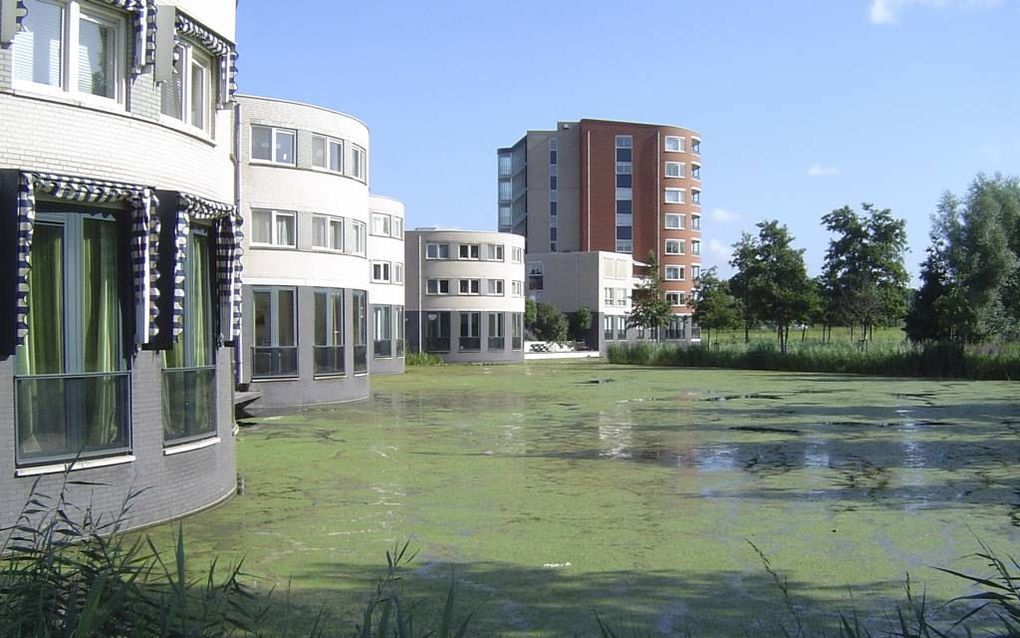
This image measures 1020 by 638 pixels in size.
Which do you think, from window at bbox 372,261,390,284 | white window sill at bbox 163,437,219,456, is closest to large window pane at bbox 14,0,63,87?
white window sill at bbox 163,437,219,456

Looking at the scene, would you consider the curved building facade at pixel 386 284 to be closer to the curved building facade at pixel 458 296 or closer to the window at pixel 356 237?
the curved building facade at pixel 458 296

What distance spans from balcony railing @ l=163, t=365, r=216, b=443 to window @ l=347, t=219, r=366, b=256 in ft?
47.8

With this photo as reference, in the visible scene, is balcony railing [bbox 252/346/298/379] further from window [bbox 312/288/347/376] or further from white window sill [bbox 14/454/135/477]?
white window sill [bbox 14/454/135/477]

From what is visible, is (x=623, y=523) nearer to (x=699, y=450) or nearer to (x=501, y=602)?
(x=501, y=602)

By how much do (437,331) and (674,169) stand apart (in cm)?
4279

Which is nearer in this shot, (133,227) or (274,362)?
(133,227)

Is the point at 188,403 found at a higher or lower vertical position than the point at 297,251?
lower

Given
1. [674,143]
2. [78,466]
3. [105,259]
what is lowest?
[78,466]

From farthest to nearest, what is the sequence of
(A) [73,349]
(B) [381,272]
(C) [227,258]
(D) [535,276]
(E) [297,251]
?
(D) [535,276] → (B) [381,272] → (E) [297,251] → (C) [227,258] → (A) [73,349]

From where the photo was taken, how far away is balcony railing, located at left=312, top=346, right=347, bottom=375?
2531cm

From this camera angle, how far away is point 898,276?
5194cm

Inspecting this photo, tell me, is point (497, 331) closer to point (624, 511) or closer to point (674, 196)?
point (674, 196)

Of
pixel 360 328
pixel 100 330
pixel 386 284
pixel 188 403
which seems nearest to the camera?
pixel 100 330

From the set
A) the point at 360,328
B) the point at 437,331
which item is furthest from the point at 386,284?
the point at 360,328
